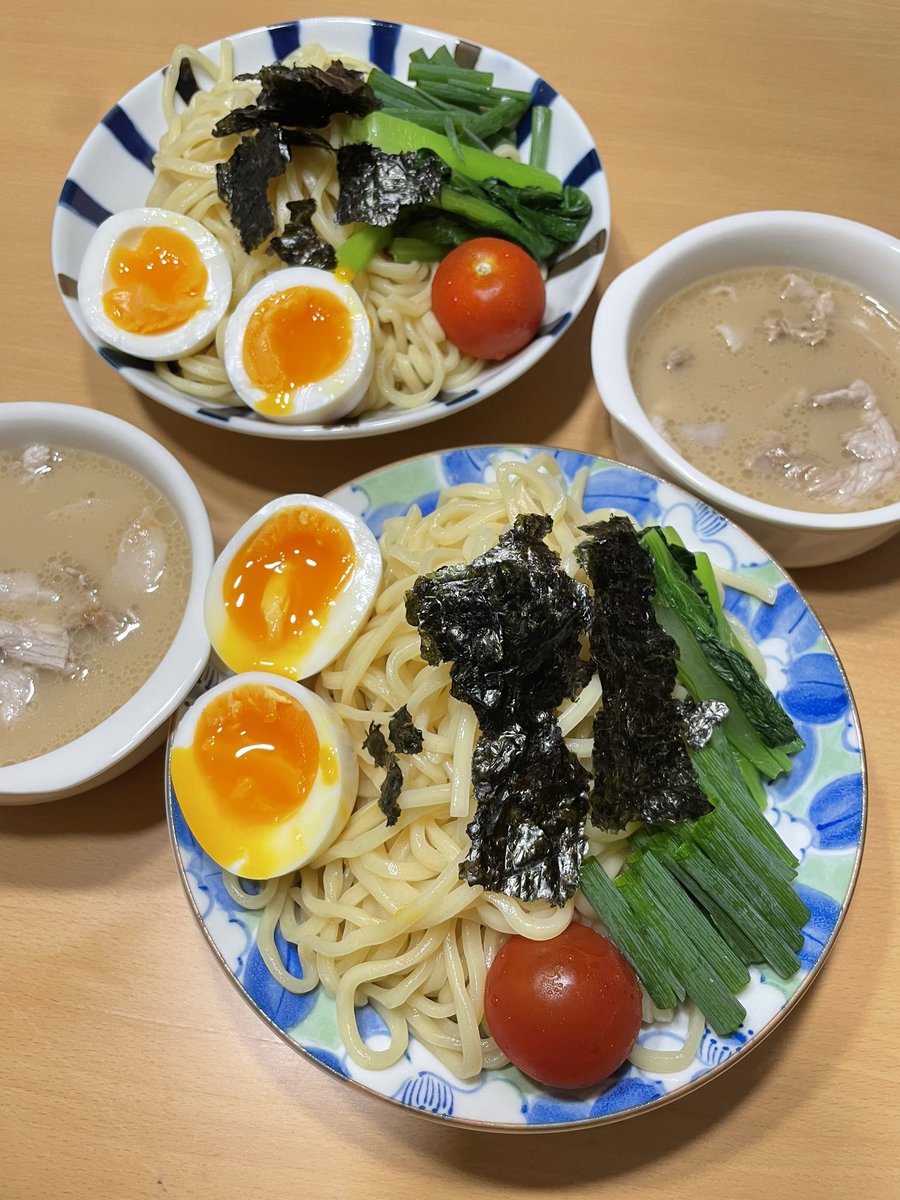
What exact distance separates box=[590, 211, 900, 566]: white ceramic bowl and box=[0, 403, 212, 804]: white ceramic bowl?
2.70 feet

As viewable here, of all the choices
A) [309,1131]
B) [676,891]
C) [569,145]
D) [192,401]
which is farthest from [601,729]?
[569,145]

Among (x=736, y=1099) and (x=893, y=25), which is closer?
(x=736, y=1099)

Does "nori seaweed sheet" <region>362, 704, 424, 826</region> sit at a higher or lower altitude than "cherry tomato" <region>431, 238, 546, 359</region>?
lower

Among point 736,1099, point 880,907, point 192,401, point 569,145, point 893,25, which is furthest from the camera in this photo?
point 893,25

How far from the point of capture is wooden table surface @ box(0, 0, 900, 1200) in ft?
4.78

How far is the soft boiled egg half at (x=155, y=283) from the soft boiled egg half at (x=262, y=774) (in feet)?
2.79

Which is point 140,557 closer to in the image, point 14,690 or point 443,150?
point 14,690

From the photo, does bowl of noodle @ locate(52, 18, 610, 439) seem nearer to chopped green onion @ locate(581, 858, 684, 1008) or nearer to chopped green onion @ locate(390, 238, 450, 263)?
chopped green onion @ locate(390, 238, 450, 263)

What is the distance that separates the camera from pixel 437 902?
140 cm

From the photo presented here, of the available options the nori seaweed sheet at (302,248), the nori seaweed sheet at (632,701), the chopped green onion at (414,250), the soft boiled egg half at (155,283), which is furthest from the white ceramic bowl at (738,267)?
the soft boiled egg half at (155,283)

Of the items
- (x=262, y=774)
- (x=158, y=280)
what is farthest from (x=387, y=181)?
(x=262, y=774)

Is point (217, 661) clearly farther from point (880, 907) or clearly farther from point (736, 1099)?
point (880, 907)

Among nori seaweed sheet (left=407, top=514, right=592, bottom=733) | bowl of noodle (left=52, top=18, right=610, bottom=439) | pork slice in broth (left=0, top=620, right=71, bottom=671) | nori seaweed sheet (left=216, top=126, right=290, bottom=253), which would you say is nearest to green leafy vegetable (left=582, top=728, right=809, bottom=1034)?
nori seaweed sheet (left=407, top=514, right=592, bottom=733)

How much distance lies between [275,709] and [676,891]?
2.31ft
